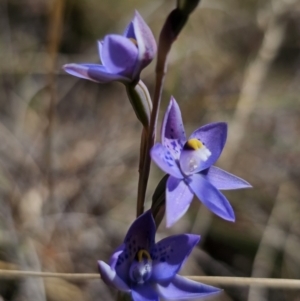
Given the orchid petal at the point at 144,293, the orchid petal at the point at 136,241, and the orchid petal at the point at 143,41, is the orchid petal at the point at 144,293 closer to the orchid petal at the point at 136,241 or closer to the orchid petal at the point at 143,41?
the orchid petal at the point at 136,241

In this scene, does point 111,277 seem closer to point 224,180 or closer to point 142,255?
point 142,255

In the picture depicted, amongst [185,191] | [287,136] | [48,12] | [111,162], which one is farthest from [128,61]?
[48,12]

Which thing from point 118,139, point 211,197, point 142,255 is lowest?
point 118,139

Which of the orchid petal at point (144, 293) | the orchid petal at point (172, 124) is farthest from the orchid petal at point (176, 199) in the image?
the orchid petal at point (144, 293)

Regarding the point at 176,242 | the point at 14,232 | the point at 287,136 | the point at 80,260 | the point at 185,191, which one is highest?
the point at 185,191

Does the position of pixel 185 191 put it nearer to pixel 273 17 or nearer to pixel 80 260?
pixel 80 260

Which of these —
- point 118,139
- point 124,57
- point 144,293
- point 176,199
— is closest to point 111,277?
point 144,293
